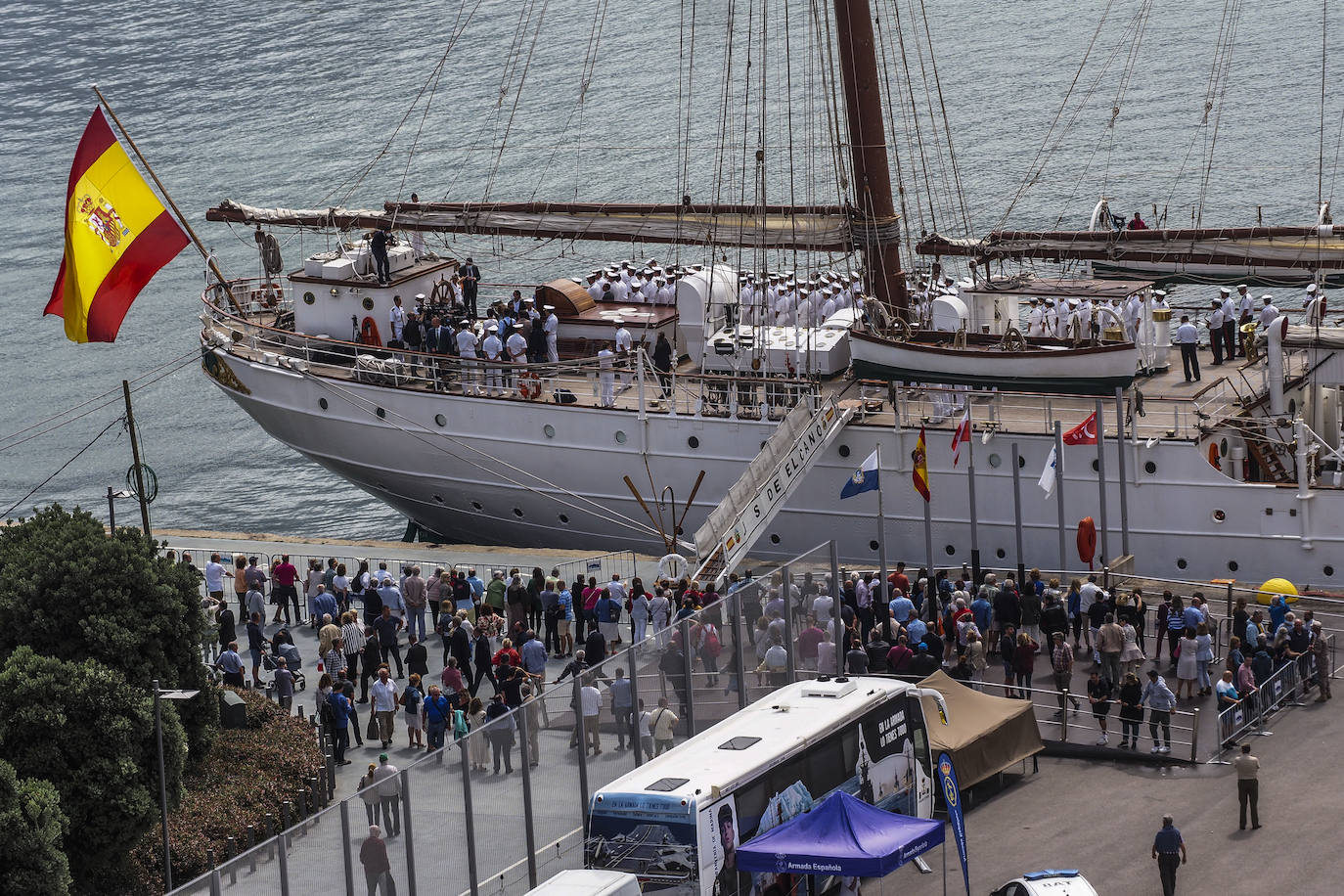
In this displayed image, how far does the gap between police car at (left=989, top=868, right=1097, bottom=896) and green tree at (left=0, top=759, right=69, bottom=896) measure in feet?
34.7

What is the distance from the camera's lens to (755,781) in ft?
70.1

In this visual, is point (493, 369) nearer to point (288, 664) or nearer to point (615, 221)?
point (615, 221)

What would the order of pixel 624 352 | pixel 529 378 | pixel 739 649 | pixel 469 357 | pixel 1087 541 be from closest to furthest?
pixel 739 649
pixel 1087 541
pixel 529 378
pixel 624 352
pixel 469 357

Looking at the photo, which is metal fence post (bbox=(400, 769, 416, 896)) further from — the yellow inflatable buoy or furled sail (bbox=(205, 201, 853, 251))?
furled sail (bbox=(205, 201, 853, 251))

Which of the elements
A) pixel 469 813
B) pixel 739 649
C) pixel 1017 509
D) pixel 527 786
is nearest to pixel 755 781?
pixel 527 786

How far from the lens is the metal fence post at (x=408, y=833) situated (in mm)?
20203

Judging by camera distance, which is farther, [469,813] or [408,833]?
[469,813]

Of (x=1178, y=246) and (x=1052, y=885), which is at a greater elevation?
(x=1178, y=246)

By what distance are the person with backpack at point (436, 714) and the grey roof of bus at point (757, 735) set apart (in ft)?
14.8

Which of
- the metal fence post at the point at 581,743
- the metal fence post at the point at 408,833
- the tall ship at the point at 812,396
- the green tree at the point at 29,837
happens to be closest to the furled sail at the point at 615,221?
the tall ship at the point at 812,396

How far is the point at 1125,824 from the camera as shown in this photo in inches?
950

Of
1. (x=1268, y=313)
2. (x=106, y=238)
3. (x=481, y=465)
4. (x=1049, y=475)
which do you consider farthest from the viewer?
(x=481, y=465)

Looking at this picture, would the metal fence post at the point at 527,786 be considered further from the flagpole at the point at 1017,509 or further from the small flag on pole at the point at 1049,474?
the small flag on pole at the point at 1049,474

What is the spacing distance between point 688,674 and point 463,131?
2105 inches
